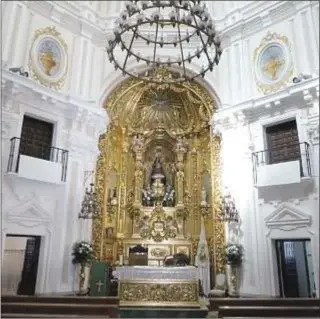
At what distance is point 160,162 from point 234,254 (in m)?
4.98

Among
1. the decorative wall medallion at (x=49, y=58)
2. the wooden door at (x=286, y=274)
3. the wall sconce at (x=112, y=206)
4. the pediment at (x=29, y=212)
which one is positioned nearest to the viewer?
the pediment at (x=29, y=212)

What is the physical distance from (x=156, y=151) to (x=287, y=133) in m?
5.28

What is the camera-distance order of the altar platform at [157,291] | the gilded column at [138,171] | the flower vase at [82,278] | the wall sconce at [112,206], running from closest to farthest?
the altar platform at [157,291] < the flower vase at [82,278] < the wall sconce at [112,206] < the gilded column at [138,171]

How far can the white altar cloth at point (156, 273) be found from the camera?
874cm

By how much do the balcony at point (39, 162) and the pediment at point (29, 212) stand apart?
2.55 ft

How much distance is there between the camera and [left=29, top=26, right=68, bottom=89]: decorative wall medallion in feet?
35.4

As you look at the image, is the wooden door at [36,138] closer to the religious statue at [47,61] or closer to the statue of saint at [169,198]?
the religious statue at [47,61]

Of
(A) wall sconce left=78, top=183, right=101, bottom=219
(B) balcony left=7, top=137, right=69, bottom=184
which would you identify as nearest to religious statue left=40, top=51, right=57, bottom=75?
(B) balcony left=7, top=137, right=69, bottom=184

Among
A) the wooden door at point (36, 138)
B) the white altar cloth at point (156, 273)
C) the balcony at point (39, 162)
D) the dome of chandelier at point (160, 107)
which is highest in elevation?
the dome of chandelier at point (160, 107)

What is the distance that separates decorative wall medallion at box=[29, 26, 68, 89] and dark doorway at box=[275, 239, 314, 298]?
9.08 meters

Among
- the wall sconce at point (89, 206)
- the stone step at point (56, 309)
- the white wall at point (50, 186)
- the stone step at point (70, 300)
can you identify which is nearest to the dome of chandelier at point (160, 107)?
the white wall at point (50, 186)

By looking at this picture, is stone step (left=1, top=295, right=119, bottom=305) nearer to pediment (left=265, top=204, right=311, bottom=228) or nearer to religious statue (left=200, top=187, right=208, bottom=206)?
pediment (left=265, top=204, right=311, bottom=228)

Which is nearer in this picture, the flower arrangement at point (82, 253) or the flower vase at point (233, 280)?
the flower arrangement at point (82, 253)

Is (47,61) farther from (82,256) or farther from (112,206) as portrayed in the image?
(82,256)
